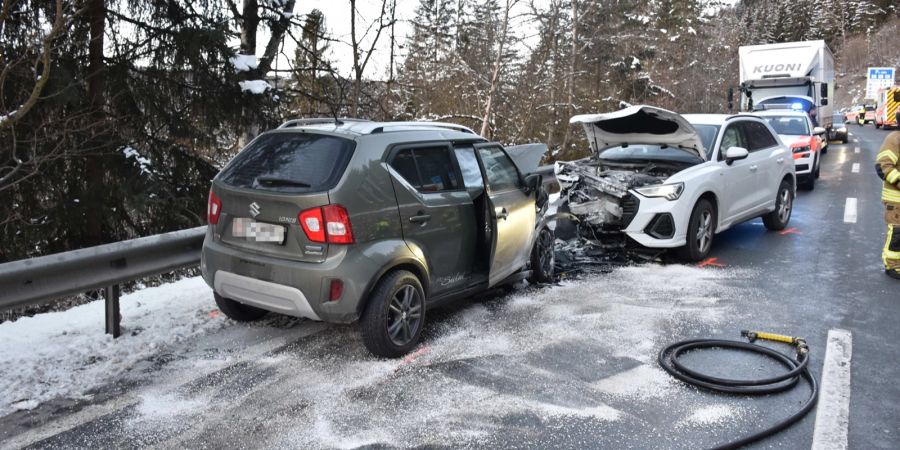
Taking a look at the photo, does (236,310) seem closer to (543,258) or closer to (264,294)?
(264,294)

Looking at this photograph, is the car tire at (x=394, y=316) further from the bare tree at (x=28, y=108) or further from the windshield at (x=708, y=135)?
the windshield at (x=708, y=135)

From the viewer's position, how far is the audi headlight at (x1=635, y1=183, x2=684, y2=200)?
24.3 ft

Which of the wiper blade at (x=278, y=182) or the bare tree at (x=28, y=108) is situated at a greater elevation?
the bare tree at (x=28, y=108)

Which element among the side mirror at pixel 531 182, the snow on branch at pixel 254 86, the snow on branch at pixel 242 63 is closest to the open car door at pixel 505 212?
the side mirror at pixel 531 182

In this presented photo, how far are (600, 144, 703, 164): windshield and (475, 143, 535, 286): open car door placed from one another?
290 cm

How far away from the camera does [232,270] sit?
14.9 feet

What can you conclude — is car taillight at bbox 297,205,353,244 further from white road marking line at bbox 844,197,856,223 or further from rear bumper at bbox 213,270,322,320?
white road marking line at bbox 844,197,856,223

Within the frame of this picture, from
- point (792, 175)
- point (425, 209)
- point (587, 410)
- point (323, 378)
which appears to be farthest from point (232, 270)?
point (792, 175)

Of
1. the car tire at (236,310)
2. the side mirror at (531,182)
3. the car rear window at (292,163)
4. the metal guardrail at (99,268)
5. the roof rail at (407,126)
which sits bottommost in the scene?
the car tire at (236,310)

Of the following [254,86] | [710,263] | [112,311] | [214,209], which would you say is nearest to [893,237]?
[710,263]

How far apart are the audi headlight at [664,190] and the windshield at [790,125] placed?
977cm

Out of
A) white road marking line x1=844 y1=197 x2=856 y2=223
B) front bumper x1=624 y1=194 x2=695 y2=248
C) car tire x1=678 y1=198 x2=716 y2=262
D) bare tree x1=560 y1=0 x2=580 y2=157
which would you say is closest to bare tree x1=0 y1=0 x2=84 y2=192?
front bumper x1=624 y1=194 x2=695 y2=248

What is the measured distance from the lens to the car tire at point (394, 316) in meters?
4.41

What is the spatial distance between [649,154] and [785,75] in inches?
662
